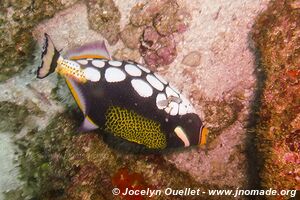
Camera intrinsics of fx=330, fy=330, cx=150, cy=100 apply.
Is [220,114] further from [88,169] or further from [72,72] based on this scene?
[72,72]

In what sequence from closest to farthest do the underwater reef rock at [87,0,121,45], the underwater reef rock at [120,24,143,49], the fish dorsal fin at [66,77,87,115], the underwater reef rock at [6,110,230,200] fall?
the fish dorsal fin at [66,77,87,115], the underwater reef rock at [6,110,230,200], the underwater reef rock at [120,24,143,49], the underwater reef rock at [87,0,121,45]

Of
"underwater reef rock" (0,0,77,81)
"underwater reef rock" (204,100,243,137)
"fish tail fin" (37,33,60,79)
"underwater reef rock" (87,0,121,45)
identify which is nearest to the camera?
"fish tail fin" (37,33,60,79)

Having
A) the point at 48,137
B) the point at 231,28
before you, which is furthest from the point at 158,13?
the point at 48,137

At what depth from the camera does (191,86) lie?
167 inches

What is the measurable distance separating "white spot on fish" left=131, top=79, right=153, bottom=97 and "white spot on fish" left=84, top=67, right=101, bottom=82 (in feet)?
1.07

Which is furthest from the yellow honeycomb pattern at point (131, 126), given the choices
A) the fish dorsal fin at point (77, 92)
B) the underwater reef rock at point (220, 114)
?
the underwater reef rock at point (220, 114)

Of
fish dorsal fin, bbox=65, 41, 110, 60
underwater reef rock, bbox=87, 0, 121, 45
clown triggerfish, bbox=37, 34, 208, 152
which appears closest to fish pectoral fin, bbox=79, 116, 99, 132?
clown triggerfish, bbox=37, 34, 208, 152

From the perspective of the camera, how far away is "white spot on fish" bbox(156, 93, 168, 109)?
3.02m

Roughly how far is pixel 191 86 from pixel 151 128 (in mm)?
1364

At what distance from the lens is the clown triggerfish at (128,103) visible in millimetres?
2967

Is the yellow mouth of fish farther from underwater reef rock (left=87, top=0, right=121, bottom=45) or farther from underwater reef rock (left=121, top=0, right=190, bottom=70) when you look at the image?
underwater reef rock (left=87, top=0, right=121, bottom=45)

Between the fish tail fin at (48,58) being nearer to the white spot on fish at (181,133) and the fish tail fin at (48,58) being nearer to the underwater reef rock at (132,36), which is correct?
the white spot on fish at (181,133)

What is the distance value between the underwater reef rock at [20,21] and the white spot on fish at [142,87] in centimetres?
253

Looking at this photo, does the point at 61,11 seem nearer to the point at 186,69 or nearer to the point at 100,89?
the point at 186,69
